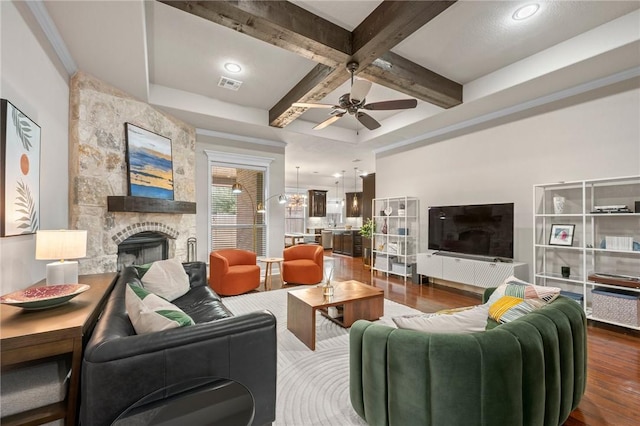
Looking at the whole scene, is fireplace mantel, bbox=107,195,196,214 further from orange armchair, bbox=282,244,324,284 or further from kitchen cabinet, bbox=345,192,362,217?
kitchen cabinet, bbox=345,192,362,217

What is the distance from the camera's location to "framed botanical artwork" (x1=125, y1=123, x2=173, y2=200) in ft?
12.7

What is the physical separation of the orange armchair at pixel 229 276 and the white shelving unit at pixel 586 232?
424 centimetres

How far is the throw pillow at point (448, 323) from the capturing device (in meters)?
1.58

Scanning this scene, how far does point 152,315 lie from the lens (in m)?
1.55

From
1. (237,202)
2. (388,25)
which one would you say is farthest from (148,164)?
(388,25)

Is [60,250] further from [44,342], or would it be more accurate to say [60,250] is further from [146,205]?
[146,205]

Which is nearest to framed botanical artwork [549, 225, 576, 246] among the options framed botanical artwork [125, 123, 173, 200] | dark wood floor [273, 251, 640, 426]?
dark wood floor [273, 251, 640, 426]

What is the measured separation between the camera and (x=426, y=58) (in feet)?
11.2

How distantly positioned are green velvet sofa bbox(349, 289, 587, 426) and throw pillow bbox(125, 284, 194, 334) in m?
1.06

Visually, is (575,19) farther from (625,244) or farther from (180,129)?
(180,129)

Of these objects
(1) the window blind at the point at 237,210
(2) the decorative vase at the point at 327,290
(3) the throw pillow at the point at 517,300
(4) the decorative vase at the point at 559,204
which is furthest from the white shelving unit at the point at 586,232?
(1) the window blind at the point at 237,210

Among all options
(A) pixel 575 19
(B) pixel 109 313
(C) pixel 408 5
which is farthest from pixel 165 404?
(A) pixel 575 19

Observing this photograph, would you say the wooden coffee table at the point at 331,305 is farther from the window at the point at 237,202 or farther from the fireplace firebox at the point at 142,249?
the window at the point at 237,202

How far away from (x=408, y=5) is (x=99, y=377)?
312cm
